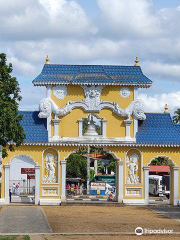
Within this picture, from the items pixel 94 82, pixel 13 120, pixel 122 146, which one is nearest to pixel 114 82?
pixel 94 82

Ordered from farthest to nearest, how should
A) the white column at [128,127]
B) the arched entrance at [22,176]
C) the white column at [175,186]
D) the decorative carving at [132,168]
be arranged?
the arched entrance at [22,176]
the white column at [175,186]
the decorative carving at [132,168]
the white column at [128,127]

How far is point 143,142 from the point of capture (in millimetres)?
37750

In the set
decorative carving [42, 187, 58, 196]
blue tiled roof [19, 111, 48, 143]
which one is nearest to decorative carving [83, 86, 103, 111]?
blue tiled roof [19, 111, 48, 143]

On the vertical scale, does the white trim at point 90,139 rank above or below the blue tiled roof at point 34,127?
below

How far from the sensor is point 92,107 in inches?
1485

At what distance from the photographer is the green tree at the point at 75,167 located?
218 feet

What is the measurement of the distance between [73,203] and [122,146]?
4.58m

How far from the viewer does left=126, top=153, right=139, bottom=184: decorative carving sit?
38.0m

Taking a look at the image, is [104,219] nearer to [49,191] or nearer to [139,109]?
[49,191]

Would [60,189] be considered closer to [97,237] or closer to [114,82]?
[114,82]

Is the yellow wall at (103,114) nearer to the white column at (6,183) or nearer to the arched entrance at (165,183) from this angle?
the arched entrance at (165,183)

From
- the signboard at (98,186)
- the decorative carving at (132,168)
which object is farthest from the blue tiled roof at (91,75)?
the signboard at (98,186)

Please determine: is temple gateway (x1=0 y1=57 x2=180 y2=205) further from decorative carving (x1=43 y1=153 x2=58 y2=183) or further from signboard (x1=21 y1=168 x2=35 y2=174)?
signboard (x1=21 y1=168 x2=35 y2=174)

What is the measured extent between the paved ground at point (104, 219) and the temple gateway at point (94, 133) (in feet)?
6.24
